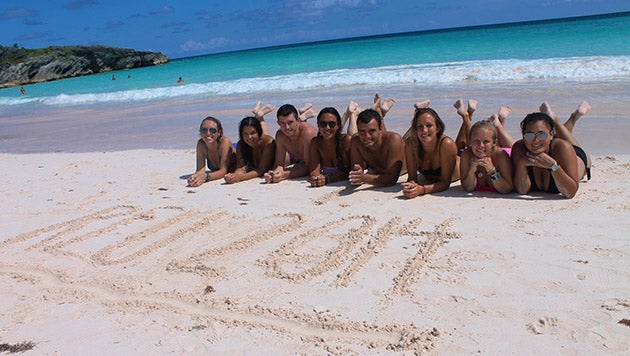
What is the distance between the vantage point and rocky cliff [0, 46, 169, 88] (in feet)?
187

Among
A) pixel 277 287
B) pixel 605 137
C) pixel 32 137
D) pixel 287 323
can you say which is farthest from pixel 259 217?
pixel 32 137

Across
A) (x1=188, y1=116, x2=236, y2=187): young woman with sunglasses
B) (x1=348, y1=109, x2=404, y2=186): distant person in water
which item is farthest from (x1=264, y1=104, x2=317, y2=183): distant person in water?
(x1=348, y1=109, x2=404, y2=186): distant person in water

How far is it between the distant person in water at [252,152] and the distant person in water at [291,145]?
4.9 inches

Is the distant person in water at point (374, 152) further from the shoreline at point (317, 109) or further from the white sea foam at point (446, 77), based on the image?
the white sea foam at point (446, 77)

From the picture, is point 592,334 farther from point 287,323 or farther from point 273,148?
point 273,148

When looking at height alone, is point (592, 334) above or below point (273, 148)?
below

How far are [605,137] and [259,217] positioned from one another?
523 cm

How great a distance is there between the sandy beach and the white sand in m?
0.01

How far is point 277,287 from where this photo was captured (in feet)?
11.8

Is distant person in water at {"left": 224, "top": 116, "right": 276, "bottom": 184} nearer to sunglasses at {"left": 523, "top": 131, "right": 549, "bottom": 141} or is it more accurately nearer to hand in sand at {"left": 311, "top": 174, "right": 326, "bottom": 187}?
hand in sand at {"left": 311, "top": 174, "right": 326, "bottom": 187}

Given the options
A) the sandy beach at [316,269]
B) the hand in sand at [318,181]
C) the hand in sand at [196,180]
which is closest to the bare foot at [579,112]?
the sandy beach at [316,269]

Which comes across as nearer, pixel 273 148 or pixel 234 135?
pixel 273 148

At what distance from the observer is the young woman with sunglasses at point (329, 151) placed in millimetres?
6195

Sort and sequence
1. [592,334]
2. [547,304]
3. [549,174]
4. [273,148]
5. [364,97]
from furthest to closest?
[364,97] < [273,148] < [549,174] < [547,304] < [592,334]
